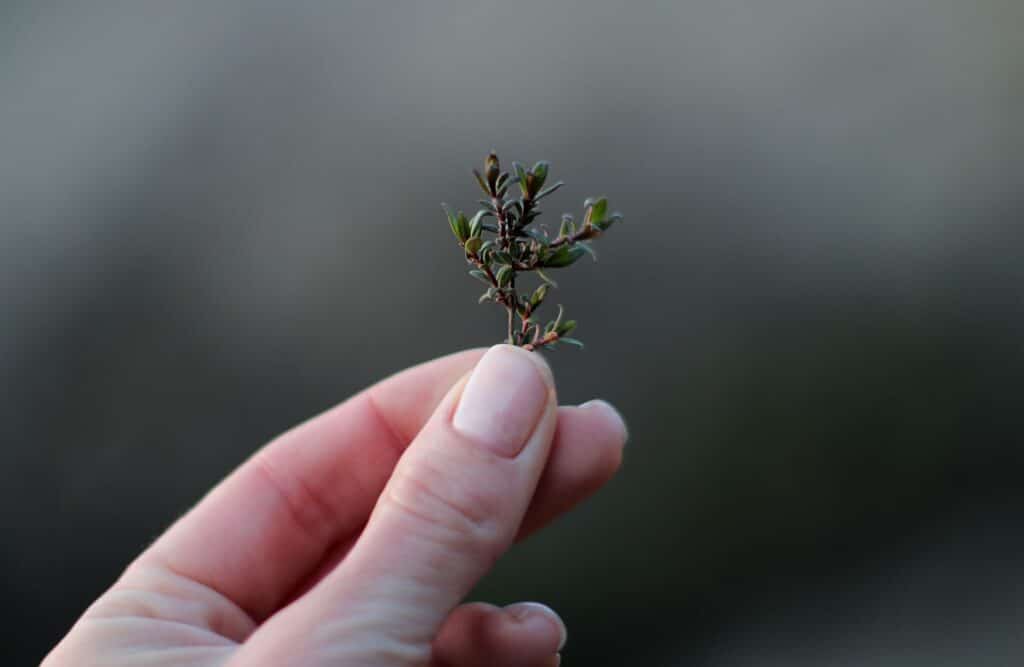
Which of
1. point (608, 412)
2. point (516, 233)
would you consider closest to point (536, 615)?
point (608, 412)

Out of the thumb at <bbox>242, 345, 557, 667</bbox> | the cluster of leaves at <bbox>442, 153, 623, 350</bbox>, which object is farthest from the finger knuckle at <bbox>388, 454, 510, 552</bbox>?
the cluster of leaves at <bbox>442, 153, 623, 350</bbox>

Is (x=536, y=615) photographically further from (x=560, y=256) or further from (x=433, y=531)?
(x=560, y=256)

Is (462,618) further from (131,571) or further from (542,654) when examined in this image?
(131,571)

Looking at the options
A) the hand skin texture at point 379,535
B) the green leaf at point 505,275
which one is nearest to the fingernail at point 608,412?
the hand skin texture at point 379,535

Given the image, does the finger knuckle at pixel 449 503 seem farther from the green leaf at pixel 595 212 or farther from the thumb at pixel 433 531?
the green leaf at pixel 595 212

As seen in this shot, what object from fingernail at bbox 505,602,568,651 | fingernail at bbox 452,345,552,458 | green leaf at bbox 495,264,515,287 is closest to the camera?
fingernail at bbox 452,345,552,458

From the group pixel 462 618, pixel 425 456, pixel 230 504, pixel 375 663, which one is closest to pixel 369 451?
pixel 230 504

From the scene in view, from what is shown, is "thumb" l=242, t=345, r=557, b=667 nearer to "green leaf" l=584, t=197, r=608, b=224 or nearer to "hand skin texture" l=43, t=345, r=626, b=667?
"hand skin texture" l=43, t=345, r=626, b=667
